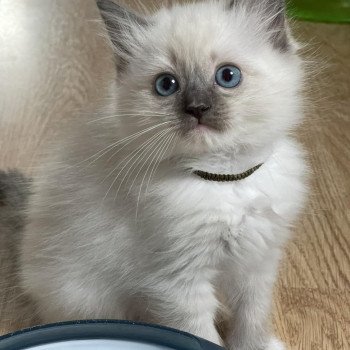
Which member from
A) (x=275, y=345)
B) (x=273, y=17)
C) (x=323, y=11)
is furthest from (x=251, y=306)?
(x=323, y=11)

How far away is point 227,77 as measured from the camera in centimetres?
96

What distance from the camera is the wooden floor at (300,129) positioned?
49.9 inches

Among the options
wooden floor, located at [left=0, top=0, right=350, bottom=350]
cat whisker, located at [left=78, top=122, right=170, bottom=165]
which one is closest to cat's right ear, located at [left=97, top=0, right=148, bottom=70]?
cat whisker, located at [left=78, top=122, right=170, bottom=165]

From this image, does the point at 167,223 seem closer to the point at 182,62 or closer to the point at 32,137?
the point at 182,62

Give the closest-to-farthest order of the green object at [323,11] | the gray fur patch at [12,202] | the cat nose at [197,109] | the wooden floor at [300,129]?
the cat nose at [197,109] → the wooden floor at [300,129] → the gray fur patch at [12,202] → the green object at [323,11]

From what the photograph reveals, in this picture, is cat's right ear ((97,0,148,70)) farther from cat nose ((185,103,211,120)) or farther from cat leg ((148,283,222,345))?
cat leg ((148,283,222,345))

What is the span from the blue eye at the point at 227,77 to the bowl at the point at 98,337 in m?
0.34

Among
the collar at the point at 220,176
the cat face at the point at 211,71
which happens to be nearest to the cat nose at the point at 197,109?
the cat face at the point at 211,71

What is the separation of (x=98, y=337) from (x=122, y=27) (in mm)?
452

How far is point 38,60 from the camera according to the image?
210 centimetres

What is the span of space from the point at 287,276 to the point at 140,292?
14.4 inches

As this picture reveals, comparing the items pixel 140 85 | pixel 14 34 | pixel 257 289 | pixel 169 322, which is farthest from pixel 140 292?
pixel 14 34

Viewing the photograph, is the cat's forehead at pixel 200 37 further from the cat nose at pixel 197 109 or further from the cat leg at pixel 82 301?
the cat leg at pixel 82 301

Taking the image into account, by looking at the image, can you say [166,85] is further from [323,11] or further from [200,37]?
[323,11]
